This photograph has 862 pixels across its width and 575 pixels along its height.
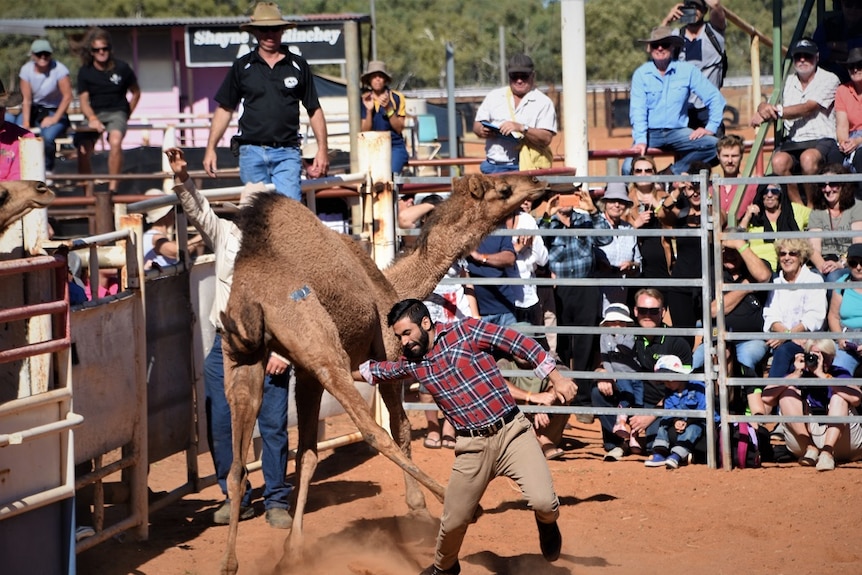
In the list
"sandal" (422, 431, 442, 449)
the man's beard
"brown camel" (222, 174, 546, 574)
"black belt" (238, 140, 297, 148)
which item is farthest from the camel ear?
"sandal" (422, 431, 442, 449)

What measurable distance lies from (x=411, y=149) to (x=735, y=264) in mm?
10724

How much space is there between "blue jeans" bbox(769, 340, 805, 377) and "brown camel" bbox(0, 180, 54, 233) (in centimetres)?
576

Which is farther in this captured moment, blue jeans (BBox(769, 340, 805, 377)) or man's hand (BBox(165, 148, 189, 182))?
blue jeans (BBox(769, 340, 805, 377))

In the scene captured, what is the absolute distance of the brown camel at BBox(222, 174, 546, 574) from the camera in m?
6.77

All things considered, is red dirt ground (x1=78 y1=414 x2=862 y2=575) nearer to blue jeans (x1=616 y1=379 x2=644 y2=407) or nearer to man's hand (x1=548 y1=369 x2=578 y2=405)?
blue jeans (x1=616 y1=379 x2=644 y2=407)

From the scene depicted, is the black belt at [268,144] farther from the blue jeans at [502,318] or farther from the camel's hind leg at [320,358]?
the camel's hind leg at [320,358]

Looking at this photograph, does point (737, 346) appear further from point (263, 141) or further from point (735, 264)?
point (263, 141)

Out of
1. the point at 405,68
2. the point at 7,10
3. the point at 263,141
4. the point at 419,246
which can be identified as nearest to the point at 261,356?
the point at 419,246

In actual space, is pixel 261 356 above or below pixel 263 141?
below

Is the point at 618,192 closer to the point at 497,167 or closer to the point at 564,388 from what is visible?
the point at 497,167

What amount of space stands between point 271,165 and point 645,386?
11.6ft

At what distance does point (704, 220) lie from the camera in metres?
9.02

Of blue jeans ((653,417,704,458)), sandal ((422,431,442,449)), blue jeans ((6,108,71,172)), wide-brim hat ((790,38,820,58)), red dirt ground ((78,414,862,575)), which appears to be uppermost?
wide-brim hat ((790,38,820,58))

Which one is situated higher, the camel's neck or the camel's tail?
the camel's neck
